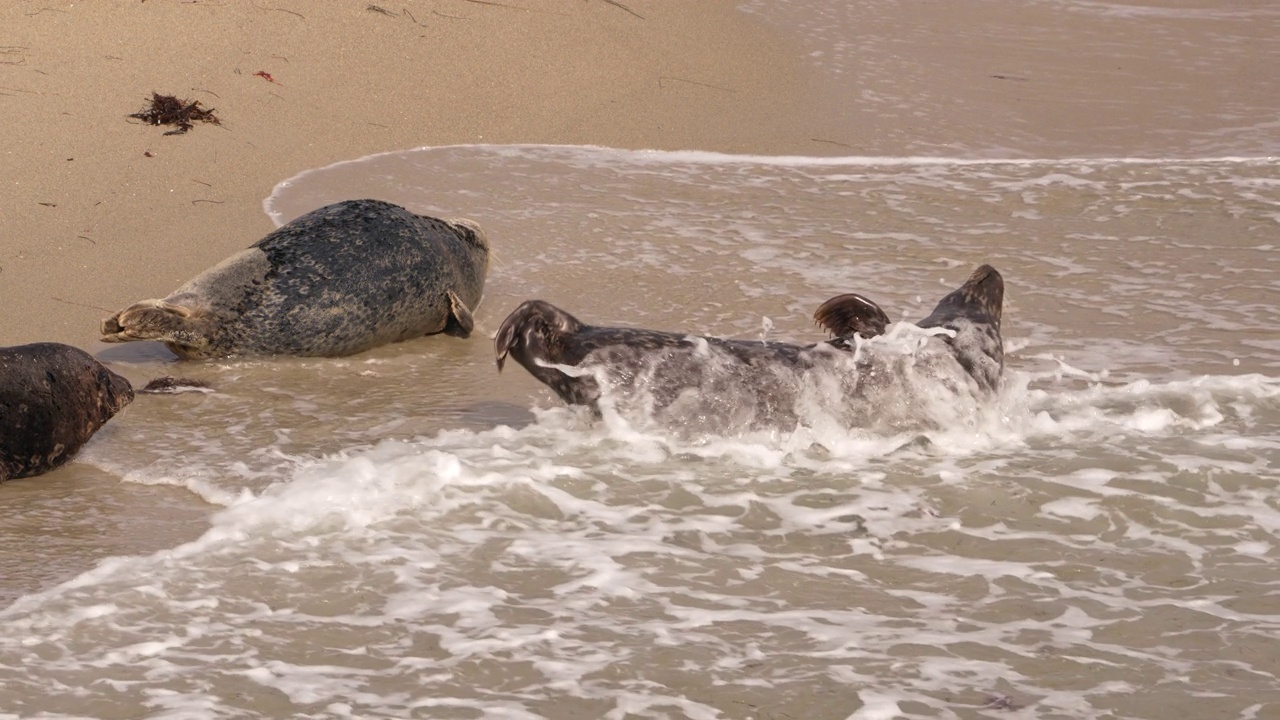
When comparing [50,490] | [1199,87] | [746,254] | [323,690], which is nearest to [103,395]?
[50,490]

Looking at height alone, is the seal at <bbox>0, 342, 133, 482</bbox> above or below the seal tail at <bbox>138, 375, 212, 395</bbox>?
above

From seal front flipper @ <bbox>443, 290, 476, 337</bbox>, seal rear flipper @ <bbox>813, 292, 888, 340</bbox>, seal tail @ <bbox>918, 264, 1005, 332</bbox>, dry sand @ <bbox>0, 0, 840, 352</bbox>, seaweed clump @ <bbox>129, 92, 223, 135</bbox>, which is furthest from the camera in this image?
seaweed clump @ <bbox>129, 92, 223, 135</bbox>

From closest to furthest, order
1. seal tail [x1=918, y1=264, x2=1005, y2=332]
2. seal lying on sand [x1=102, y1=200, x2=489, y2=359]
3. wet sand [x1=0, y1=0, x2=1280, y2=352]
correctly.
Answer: seal tail [x1=918, y1=264, x2=1005, y2=332]
seal lying on sand [x1=102, y1=200, x2=489, y2=359]
wet sand [x1=0, y1=0, x2=1280, y2=352]

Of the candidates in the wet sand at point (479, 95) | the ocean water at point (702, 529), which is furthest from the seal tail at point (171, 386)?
the wet sand at point (479, 95)

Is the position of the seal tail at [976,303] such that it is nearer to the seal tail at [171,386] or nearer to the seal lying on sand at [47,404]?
the seal tail at [171,386]

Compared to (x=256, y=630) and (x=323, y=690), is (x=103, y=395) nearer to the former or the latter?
(x=256, y=630)

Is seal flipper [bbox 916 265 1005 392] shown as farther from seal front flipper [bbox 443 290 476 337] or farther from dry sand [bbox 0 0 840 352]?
dry sand [bbox 0 0 840 352]

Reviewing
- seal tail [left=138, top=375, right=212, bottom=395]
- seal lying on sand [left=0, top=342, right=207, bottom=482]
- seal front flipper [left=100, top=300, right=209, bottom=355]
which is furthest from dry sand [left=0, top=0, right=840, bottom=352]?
seal lying on sand [left=0, top=342, right=207, bottom=482]

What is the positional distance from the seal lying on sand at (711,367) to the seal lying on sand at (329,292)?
1351mm

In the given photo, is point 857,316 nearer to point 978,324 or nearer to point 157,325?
point 978,324

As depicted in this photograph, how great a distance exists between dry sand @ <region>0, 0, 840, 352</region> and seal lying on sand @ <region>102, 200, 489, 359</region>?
0.53m

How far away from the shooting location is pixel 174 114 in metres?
8.74

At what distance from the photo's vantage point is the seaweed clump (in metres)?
8.69

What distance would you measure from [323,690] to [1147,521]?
2.49 metres
